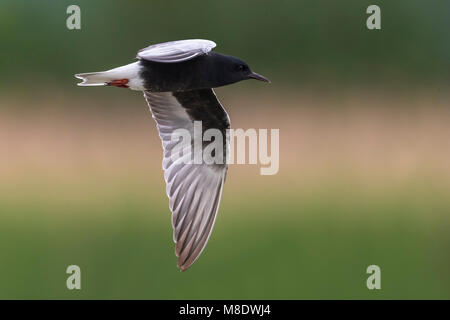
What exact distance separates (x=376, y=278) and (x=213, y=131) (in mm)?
1422

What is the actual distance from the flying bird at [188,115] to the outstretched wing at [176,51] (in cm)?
11

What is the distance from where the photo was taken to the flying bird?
227 centimetres

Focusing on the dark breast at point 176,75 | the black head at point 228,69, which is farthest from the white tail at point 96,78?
the black head at point 228,69

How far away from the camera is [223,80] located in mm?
2318

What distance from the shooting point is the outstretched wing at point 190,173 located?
2.56 metres

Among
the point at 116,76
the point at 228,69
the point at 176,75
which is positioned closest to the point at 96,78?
the point at 116,76

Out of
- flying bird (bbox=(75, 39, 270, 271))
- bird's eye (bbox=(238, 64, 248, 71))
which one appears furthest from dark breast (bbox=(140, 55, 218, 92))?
bird's eye (bbox=(238, 64, 248, 71))

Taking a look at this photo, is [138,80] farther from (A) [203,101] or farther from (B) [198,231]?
(B) [198,231]

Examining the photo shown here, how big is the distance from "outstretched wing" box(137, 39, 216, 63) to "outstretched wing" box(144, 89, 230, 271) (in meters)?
0.41

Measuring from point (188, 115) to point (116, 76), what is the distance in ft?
1.43

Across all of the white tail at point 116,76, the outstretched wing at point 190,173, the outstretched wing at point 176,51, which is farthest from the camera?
the outstretched wing at point 190,173

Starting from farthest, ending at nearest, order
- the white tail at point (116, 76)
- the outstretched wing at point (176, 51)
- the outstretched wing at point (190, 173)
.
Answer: the outstretched wing at point (190, 173), the white tail at point (116, 76), the outstretched wing at point (176, 51)

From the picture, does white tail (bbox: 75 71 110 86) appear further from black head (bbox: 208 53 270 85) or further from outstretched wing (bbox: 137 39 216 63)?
black head (bbox: 208 53 270 85)

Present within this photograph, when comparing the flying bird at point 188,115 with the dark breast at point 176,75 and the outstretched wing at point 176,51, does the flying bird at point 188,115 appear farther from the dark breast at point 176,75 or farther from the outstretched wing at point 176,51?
the outstretched wing at point 176,51
